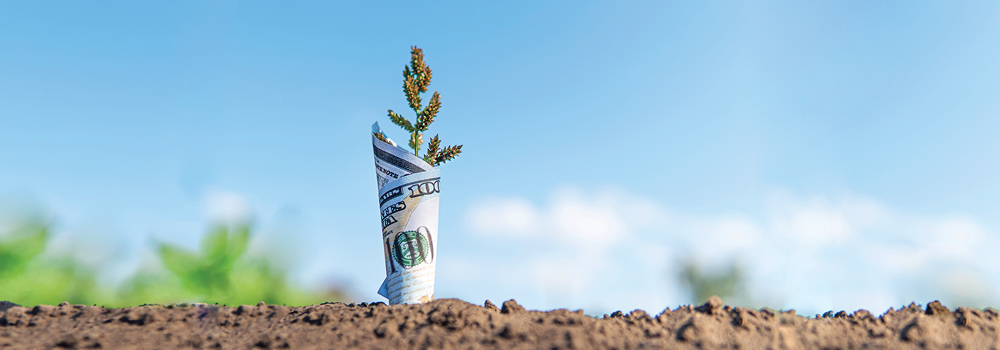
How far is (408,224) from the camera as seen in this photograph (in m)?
4.75

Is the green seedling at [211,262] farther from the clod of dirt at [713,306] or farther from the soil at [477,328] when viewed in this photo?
the clod of dirt at [713,306]

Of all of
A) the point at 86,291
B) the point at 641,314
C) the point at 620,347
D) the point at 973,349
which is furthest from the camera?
→ the point at 86,291

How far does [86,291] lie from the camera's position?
5.67 meters

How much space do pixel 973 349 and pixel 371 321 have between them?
3520 mm

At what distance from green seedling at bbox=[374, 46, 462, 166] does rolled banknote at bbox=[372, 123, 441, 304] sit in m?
0.17

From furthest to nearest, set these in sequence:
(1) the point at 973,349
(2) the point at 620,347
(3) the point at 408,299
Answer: (3) the point at 408,299 → (1) the point at 973,349 → (2) the point at 620,347

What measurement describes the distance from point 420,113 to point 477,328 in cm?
219

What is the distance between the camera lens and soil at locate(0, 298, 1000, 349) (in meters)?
3.19

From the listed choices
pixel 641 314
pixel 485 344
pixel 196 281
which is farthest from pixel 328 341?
pixel 196 281

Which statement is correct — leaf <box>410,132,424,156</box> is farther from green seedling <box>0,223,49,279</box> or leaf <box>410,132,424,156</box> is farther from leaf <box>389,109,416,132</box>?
green seedling <box>0,223,49,279</box>

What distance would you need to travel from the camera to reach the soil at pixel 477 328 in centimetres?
319

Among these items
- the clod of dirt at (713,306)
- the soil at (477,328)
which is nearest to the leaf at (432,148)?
the soil at (477,328)

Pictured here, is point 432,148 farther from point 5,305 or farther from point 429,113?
point 5,305

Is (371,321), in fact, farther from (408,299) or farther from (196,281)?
(196,281)
